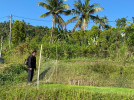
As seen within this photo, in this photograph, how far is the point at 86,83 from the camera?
7.46 m

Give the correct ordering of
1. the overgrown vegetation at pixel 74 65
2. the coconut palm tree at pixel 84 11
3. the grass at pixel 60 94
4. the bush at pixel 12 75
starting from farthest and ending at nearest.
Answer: the coconut palm tree at pixel 84 11, the bush at pixel 12 75, the overgrown vegetation at pixel 74 65, the grass at pixel 60 94

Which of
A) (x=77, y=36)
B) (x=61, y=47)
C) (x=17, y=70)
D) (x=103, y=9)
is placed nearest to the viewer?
(x=17, y=70)

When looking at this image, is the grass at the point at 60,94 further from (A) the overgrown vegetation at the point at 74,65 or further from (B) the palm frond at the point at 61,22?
(B) the palm frond at the point at 61,22

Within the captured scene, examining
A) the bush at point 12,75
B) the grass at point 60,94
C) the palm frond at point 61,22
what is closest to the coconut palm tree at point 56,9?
the palm frond at point 61,22

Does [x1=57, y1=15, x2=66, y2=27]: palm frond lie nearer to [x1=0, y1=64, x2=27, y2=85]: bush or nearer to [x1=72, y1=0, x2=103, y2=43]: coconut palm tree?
[x1=72, y1=0, x2=103, y2=43]: coconut palm tree

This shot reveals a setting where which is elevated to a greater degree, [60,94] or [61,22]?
[61,22]

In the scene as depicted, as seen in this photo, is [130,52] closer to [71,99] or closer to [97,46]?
[97,46]

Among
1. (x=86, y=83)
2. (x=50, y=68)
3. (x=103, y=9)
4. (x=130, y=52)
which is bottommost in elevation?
(x=86, y=83)

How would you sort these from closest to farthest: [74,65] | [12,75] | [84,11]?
[12,75] < [74,65] < [84,11]

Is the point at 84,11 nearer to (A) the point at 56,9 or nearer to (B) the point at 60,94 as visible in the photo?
(A) the point at 56,9

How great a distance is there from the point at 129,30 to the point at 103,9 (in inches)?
218

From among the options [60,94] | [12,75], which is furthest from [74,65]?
[60,94]

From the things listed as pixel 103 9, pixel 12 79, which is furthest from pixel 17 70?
pixel 103 9

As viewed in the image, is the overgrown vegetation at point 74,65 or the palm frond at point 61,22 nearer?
the overgrown vegetation at point 74,65
